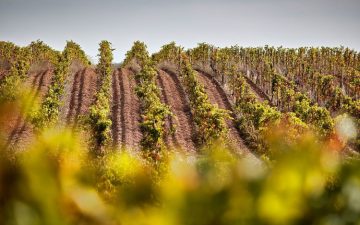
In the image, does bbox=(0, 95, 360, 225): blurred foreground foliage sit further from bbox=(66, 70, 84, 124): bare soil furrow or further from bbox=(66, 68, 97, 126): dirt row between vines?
bbox=(66, 70, 84, 124): bare soil furrow

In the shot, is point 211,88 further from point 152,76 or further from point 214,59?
point 214,59

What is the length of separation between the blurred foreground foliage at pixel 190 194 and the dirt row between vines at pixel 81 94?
32.8 meters

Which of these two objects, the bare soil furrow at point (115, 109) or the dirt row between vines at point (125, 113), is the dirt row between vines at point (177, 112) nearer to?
the dirt row between vines at point (125, 113)

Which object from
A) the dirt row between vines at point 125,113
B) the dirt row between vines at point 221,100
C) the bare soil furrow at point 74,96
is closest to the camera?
the dirt row between vines at point 125,113

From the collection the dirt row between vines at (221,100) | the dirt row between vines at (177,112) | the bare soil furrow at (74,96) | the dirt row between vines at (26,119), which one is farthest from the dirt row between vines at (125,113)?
the dirt row between vines at (221,100)

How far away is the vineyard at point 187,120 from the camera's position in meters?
1.18

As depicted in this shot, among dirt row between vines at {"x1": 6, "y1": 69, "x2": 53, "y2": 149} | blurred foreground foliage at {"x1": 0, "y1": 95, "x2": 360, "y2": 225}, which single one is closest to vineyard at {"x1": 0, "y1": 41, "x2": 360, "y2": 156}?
dirt row between vines at {"x1": 6, "y1": 69, "x2": 53, "y2": 149}

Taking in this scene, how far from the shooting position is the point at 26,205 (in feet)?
3.74

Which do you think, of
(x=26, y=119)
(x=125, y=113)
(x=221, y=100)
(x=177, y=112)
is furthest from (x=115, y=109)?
(x=221, y=100)

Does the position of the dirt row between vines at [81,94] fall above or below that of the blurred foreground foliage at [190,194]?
above

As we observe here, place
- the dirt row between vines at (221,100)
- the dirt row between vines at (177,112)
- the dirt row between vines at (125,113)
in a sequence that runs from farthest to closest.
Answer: the dirt row between vines at (221,100), the dirt row between vines at (177,112), the dirt row between vines at (125,113)

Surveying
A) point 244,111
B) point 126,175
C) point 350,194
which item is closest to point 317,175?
point 350,194

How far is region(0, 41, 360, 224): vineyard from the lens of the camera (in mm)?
1182

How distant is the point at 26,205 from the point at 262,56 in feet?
220
